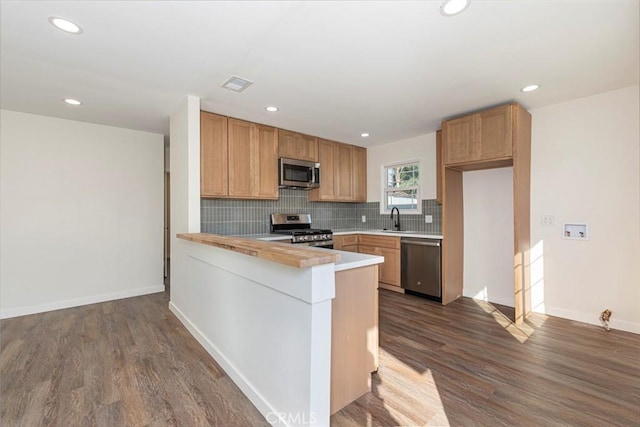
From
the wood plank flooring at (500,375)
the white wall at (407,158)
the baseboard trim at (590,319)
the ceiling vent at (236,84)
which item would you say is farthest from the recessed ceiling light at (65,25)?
the baseboard trim at (590,319)

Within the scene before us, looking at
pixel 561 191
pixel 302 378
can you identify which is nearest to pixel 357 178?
pixel 561 191

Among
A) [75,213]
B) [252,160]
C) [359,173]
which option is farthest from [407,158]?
[75,213]

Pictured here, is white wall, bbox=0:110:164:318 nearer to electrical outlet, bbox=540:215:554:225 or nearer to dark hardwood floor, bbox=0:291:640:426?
dark hardwood floor, bbox=0:291:640:426

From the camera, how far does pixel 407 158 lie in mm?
4750

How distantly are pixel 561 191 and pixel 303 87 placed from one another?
3.04 metres

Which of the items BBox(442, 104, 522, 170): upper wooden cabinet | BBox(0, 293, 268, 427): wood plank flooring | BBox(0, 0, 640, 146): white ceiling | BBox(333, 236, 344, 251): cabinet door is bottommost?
BBox(0, 293, 268, 427): wood plank flooring

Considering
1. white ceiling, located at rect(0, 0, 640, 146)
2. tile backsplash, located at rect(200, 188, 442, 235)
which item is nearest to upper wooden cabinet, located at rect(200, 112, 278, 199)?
white ceiling, located at rect(0, 0, 640, 146)

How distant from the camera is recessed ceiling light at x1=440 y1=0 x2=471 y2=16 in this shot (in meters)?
1.62

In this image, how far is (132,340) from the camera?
2.70 meters

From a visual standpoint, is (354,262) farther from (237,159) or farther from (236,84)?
(237,159)

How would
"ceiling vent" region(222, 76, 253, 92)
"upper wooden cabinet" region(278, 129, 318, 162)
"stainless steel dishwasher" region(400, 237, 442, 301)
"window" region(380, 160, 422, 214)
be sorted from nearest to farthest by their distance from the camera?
"ceiling vent" region(222, 76, 253, 92), "stainless steel dishwasher" region(400, 237, 442, 301), "upper wooden cabinet" region(278, 129, 318, 162), "window" region(380, 160, 422, 214)

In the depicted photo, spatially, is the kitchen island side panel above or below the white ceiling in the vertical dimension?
Answer: below

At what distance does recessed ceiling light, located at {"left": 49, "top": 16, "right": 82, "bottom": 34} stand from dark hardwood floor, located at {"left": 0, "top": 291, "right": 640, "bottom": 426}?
2.41 meters

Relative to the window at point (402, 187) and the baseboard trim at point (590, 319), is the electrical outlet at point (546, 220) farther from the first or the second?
the window at point (402, 187)
